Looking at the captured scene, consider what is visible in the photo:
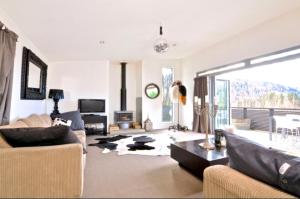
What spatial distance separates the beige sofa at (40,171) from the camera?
5.52ft

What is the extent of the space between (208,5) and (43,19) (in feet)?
9.33

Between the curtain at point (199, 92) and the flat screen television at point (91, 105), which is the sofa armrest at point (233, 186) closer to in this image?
the curtain at point (199, 92)

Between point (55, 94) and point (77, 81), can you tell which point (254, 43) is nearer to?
point (77, 81)

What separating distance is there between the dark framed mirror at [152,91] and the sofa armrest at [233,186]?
5.48m

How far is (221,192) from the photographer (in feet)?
3.97

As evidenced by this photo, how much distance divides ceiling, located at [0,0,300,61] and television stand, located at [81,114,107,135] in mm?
2163

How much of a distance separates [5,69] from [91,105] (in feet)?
11.7

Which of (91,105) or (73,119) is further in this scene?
(91,105)

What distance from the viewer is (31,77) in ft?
13.7

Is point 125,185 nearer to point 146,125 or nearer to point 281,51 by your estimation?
point 281,51

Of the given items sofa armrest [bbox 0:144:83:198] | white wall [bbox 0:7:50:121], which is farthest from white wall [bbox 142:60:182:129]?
sofa armrest [bbox 0:144:83:198]

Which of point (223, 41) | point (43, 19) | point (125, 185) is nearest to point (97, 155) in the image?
point (125, 185)

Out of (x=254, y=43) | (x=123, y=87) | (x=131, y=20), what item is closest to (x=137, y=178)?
(x=131, y=20)

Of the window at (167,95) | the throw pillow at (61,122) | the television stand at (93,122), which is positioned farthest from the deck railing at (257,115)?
the throw pillow at (61,122)
